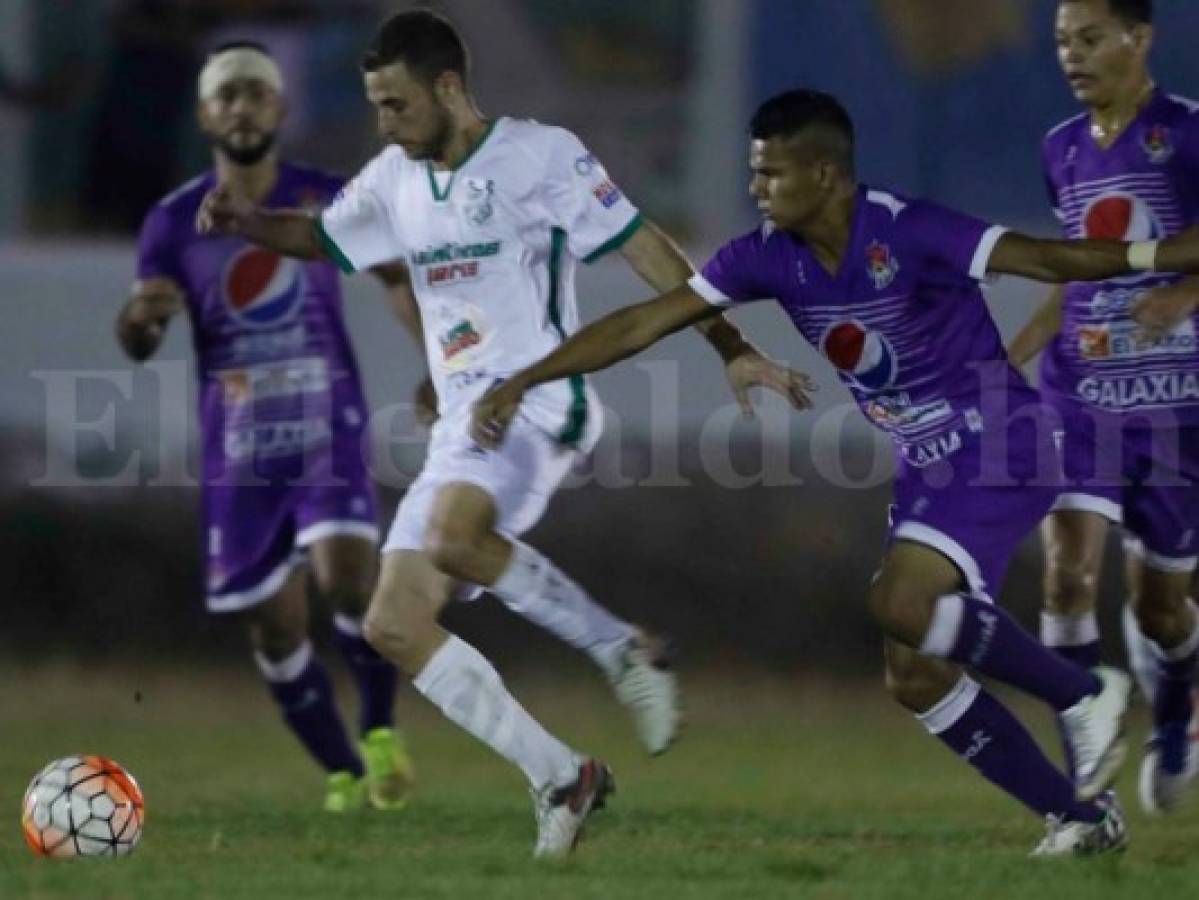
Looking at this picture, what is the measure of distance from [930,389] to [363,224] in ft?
6.12

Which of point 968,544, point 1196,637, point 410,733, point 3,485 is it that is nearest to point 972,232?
point 968,544

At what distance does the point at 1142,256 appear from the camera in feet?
23.7

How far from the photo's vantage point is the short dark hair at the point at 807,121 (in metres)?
7.34

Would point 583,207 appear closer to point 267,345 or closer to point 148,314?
point 148,314

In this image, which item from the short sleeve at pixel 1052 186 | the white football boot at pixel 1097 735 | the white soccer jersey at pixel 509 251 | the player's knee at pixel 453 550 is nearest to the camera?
the white football boot at pixel 1097 735

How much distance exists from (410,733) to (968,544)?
7.01 m

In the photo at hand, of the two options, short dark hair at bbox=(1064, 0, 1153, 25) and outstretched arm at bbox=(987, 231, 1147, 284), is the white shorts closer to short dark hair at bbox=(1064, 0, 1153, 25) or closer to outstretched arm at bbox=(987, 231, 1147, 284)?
outstretched arm at bbox=(987, 231, 1147, 284)

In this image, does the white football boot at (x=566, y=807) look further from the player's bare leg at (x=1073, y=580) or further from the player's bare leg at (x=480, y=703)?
the player's bare leg at (x=1073, y=580)

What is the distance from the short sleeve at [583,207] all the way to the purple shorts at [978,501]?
3.66ft

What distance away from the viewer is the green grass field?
700 centimetres

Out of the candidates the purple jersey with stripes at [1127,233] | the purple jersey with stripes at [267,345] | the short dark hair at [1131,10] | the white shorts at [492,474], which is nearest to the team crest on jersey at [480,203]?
the white shorts at [492,474]

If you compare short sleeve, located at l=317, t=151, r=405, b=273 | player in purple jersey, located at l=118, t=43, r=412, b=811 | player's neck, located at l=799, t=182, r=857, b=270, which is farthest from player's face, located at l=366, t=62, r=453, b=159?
player in purple jersey, located at l=118, t=43, r=412, b=811

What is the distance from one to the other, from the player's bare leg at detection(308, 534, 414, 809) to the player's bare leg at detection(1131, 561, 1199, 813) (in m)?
2.45

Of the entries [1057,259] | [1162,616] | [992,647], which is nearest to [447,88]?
[1057,259]
